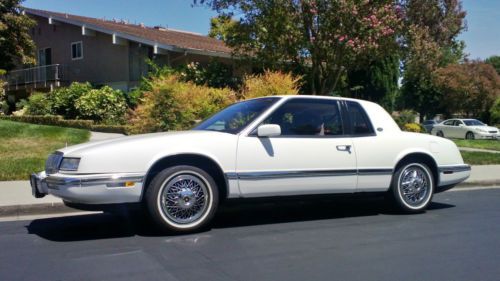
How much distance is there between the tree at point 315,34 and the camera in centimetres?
1681

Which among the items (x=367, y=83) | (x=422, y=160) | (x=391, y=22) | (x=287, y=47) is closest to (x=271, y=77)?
(x=287, y=47)

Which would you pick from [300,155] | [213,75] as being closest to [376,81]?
[213,75]

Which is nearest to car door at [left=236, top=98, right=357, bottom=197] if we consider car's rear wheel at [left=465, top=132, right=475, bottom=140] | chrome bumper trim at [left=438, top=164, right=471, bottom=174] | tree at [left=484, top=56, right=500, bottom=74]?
chrome bumper trim at [left=438, top=164, right=471, bottom=174]

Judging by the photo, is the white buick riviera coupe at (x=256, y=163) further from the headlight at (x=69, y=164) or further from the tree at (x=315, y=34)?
the tree at (x=315, y=34)

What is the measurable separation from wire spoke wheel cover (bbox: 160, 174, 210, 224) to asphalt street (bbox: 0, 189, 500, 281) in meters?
0.24

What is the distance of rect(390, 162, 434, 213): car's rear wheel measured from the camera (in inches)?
A: 303

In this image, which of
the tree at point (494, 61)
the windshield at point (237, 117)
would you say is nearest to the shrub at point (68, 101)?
the windshield at point (237, 117)

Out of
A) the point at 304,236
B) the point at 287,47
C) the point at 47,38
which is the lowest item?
the point at 304,236

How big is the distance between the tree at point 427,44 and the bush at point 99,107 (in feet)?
35.8

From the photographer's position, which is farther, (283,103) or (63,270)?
(283,103)

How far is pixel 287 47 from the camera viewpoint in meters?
18.0

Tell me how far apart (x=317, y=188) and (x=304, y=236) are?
76cm

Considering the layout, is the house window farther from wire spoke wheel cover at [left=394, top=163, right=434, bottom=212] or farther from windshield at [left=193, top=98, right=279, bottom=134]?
wire spoke wheel cover at [left=394, top=163, right=434, bottom=212]

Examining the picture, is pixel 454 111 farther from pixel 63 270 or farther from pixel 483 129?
pixel 63 270
